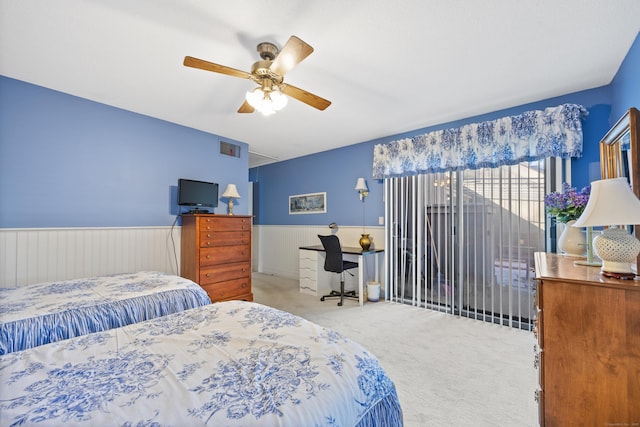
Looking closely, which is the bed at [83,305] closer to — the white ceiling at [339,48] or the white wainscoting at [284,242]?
the white ceiling at [339,48]

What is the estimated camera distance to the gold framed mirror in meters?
1.48

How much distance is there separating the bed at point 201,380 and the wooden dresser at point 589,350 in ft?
2.60

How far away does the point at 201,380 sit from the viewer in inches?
36.0

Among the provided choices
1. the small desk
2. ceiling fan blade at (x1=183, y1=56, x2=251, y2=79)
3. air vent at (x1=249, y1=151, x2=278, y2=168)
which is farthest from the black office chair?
ceiling fan blade at (x1=183, y1=56, x2=251, y2=79)

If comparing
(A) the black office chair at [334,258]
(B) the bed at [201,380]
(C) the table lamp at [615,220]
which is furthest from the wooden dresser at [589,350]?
(A) the black office chair at [334,258]

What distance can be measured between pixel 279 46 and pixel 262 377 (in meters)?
2.09

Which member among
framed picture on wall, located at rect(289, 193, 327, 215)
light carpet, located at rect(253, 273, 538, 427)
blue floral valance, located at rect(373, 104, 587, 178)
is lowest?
light carpet, located at rect(253, 273, 538, 427)

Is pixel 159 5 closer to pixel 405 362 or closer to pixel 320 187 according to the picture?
pixel 405 362

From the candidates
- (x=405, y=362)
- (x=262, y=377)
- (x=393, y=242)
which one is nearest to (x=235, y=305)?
(x=262, y=377)

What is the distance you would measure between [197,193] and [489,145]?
11.8ft

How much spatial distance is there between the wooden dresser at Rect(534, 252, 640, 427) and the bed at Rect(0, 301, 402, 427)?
79 cm

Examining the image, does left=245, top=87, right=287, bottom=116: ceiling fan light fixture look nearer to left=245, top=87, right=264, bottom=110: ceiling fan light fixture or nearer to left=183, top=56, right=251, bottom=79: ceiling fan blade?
left=245, top=87, right=264, bottom=110: ceiling fan light fixture

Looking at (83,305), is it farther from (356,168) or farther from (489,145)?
(489,145)

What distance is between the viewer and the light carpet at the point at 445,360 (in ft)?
5.54
